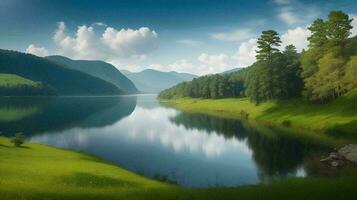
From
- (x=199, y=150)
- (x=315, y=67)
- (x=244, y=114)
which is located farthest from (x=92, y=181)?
(x=244, y=114)

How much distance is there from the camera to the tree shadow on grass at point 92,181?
98.8 ft

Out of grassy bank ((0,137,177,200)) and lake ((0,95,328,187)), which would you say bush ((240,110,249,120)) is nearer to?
lake ((0,95,328,187))

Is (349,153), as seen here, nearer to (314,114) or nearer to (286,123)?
(314,114)

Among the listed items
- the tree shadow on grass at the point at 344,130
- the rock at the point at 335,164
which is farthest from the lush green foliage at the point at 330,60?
the rock at the point at 335,164

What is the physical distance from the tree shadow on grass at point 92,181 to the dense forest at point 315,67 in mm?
72644

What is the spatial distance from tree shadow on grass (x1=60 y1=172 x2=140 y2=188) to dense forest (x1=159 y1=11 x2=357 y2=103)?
7264cm

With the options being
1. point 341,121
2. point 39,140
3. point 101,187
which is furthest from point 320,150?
point 39,140

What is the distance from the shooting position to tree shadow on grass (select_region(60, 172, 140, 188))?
98.8 feet

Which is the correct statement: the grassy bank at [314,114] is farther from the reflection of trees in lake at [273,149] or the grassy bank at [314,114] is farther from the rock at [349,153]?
the rock at [349,153]

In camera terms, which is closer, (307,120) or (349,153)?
(349,153)

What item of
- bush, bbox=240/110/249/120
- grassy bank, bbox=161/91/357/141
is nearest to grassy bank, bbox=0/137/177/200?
grassy bank, bbox=161/91/357/141

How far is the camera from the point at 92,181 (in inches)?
1226

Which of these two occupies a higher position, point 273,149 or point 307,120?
point 307,120

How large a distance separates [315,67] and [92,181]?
88256mm
